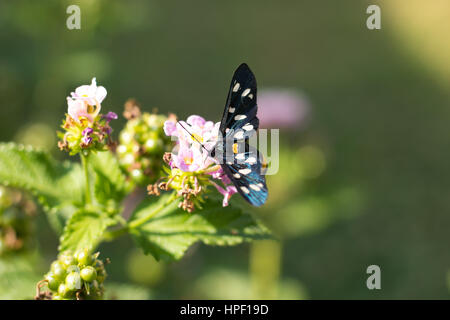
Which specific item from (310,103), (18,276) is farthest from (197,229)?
(310,103)

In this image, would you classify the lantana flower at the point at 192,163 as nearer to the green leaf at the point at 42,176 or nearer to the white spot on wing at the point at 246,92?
the white spot on wing at the point at 246,92

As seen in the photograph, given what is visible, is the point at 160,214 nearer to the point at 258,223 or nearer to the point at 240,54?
the point at 258,223

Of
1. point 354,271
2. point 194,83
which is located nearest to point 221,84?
point 194,83

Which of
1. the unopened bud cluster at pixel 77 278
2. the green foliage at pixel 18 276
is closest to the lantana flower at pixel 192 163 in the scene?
the unopened bud cluster at pixel 77 278

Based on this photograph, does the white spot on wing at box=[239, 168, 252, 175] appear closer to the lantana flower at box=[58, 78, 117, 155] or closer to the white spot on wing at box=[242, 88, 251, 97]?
the white spot on wing at box=[242, 88, 251, 97]

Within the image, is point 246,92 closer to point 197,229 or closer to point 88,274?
point 197,229
